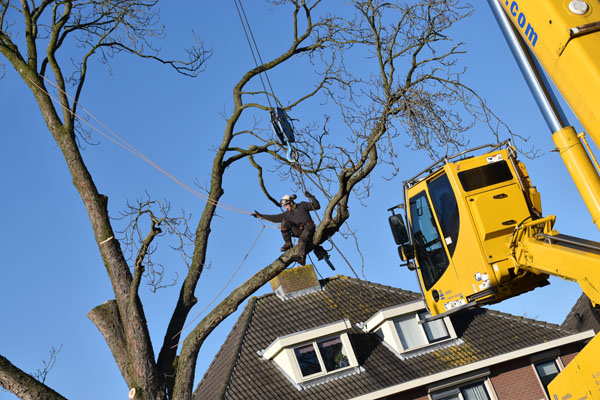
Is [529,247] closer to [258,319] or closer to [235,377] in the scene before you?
[235,377]

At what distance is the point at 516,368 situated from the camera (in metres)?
24.0

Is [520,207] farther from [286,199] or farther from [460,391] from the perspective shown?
[460,391]

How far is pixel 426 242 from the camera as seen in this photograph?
11.5 metres

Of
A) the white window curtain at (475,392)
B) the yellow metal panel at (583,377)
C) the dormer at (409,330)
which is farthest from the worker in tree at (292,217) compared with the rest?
the white window curtain at (475,392)

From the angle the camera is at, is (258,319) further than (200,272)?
Yes

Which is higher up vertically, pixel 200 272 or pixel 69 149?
pixel 69 149

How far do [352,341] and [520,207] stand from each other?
47.0 ft

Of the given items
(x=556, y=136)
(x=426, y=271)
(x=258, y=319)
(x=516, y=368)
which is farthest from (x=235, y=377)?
(x=556, y=136)

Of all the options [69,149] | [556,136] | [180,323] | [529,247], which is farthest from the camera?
[69,149]

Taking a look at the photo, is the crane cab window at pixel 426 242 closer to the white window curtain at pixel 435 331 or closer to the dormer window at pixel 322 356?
the dormer window at pixel 322 356

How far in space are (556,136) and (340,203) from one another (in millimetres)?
3330

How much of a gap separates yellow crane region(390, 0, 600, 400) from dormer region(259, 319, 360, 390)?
1135cm

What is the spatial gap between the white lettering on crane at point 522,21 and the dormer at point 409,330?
17.4 m

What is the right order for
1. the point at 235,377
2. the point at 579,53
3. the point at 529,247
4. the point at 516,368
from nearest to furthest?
the point at 579,53, the point at 529,247, the point at 235,377, the point at 516,368
